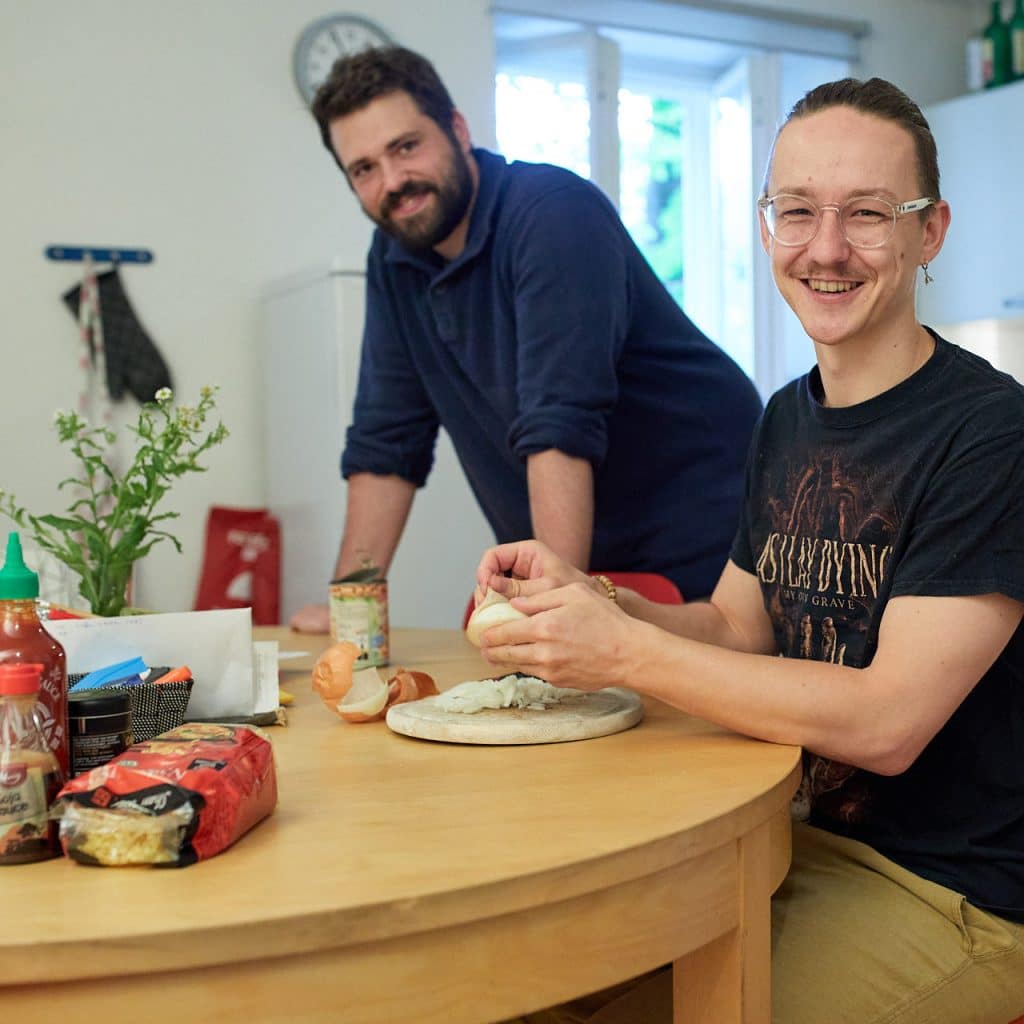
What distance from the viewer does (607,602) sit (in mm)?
1130

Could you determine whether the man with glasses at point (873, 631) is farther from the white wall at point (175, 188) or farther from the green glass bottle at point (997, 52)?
the green glass bottle at point (997, 52)

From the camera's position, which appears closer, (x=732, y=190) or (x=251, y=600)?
(x=251, y=600)

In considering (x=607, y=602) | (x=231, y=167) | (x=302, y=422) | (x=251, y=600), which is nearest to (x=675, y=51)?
(x=231, y=167)

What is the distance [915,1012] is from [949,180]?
3.97 metres

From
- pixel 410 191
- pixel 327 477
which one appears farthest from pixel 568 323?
pixel 327 477

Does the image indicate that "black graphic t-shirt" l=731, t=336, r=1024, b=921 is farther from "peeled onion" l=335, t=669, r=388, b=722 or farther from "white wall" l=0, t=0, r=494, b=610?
"white wall" l=0, t=0, r=494, b=610

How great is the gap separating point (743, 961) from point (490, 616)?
1.24 ft

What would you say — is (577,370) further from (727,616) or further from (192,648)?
(192,648)

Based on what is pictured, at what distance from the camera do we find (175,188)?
11.9ft

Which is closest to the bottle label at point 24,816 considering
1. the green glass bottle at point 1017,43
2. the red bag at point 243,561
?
the red bag at point 243,561

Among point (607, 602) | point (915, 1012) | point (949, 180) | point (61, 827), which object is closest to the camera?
point (61, 827)

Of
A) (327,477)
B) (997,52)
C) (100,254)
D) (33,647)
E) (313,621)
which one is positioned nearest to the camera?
(33,647)

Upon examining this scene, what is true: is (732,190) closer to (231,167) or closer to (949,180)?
(949,180)

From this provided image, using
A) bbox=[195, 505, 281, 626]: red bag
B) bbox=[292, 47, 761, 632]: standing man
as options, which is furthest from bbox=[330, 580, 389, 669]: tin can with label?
bbox=[195, 505, 281, 626]: red bag
